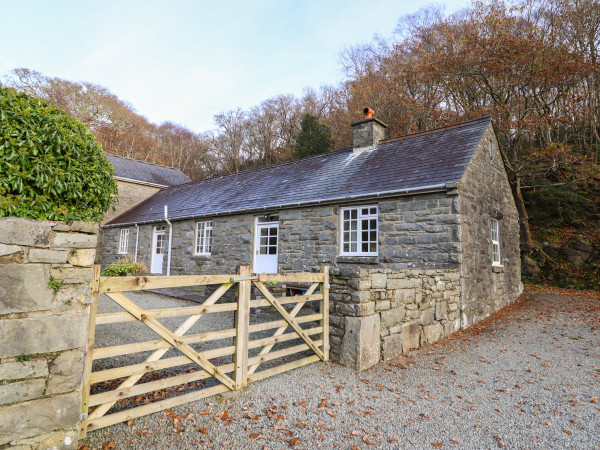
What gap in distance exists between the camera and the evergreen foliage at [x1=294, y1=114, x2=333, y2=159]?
74.4 feet

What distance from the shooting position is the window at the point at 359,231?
934 cm

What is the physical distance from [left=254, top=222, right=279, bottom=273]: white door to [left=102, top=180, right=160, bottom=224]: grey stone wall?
1284 centimetres

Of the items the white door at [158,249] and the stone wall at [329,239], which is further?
the white door at [158,249]

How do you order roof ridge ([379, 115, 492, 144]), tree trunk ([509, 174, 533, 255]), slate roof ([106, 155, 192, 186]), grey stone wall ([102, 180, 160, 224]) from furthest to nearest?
slate roof ([106, 155, 192, 186]), grey stone wall ([102, 180, 160, 224]), tree trunk ([509, 174, 533, 255]), roof ridge ([379, 115, 492, 144])

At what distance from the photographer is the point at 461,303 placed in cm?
764

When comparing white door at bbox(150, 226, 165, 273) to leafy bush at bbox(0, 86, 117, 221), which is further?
white door at bbox(150, 226, 165, 273)

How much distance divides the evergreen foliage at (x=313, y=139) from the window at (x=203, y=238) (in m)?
11.0

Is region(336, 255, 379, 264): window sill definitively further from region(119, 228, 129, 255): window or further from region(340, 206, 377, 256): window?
region(119, 228, 129, 255): window

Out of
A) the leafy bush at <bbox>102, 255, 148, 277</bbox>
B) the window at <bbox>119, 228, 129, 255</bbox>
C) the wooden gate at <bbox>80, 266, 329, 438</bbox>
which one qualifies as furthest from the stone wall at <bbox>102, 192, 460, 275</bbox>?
the window at <bbox>119, 228, 129, 255</bbox>

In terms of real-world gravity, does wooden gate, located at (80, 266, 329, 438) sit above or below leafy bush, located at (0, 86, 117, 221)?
below

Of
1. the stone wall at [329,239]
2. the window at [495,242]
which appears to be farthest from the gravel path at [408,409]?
the window at [495,242]

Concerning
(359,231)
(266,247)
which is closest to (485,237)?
(359,231)

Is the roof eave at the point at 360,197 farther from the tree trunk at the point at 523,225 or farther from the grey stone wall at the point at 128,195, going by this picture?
the grey stone wall at the point at 128,195

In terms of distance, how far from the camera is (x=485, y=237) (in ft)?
31.0
